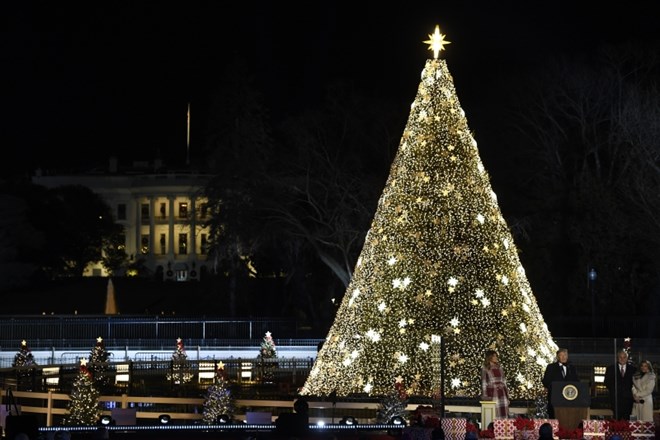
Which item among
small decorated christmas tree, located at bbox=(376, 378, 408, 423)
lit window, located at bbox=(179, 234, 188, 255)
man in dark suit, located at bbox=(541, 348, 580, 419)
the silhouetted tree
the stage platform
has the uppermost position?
lit window, located at bbox=(179, 234, 188, 255)

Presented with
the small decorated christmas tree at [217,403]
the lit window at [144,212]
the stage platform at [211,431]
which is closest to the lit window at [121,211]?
the lit window at [144,212]

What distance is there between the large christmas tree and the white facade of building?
10419 centimetres

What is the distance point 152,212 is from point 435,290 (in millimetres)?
112196

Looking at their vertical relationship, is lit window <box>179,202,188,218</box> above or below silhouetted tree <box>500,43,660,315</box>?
above

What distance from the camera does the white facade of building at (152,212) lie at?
136m

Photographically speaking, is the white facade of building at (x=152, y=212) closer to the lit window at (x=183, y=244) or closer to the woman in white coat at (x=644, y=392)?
the lit window at (x=183, y=244)

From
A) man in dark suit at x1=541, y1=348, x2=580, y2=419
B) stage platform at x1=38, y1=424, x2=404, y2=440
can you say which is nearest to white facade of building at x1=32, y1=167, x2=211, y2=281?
stage platform at x1=38, y1=424, x2=404, y2=440

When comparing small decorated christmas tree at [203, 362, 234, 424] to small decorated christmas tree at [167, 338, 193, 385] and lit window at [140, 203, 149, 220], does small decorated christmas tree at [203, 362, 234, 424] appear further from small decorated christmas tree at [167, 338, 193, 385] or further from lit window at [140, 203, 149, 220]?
lit window at [140, 203, 149, 220]

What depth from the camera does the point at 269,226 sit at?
64.8m

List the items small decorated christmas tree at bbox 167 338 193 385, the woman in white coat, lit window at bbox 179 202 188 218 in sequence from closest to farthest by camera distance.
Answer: the woman in white coat
small decorated christmas tree at bbox 167 338 193 385
lit window at bbox 179 202 188 218

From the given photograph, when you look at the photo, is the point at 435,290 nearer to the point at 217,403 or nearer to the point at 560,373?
the point at 217,403

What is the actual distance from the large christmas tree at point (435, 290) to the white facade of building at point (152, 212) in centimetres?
10419

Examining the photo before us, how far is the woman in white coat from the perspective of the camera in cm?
2498

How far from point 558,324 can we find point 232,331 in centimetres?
1211
